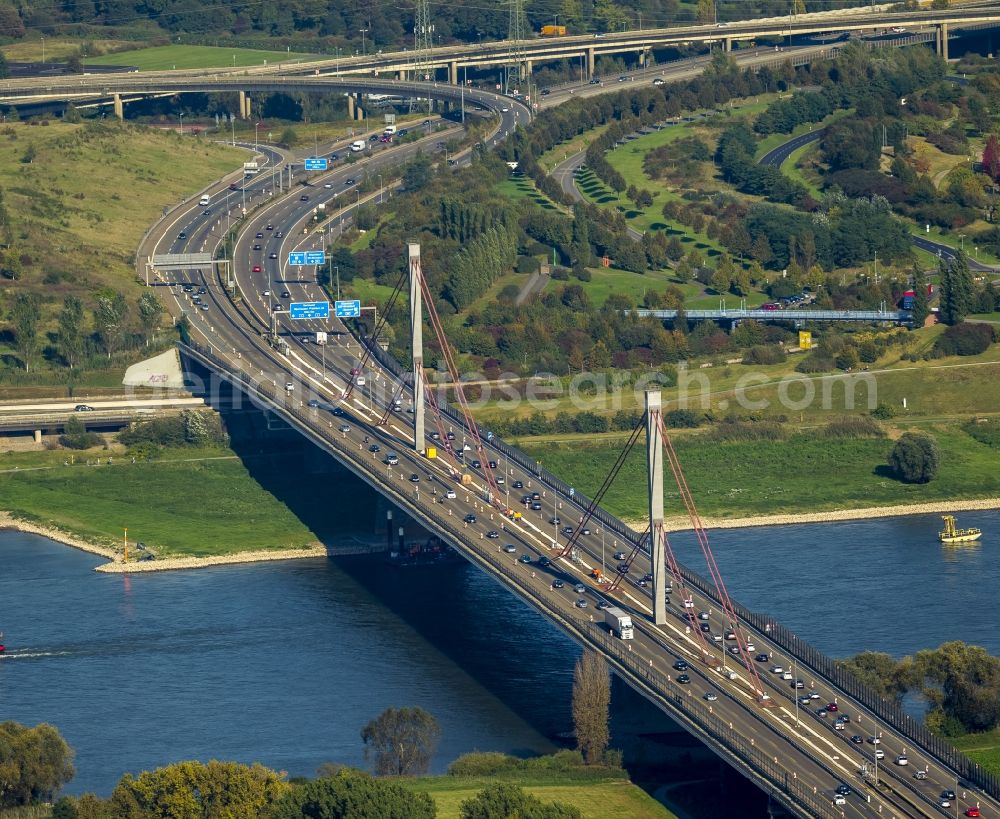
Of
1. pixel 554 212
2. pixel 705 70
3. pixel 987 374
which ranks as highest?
pixel 705 70

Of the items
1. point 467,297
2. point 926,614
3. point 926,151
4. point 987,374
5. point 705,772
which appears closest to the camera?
point 705,772

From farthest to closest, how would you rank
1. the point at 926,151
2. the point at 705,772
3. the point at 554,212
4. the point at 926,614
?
the point at 926,151
the point at 554,212
the point at 926,614
the point at 705,772

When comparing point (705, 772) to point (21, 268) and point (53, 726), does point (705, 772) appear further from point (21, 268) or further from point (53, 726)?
point (21, 268)

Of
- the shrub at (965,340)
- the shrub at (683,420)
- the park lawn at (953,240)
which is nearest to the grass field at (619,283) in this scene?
the park lawn at (953,240)

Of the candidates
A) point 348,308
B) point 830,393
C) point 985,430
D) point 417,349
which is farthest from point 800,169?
point 417,349

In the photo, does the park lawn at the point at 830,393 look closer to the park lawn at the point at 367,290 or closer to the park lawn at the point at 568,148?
the park lawn at the point at 367,290

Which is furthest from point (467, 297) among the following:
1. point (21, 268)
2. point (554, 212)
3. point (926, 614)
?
point (926, 614)

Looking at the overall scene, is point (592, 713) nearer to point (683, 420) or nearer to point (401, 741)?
point (401, 741)
